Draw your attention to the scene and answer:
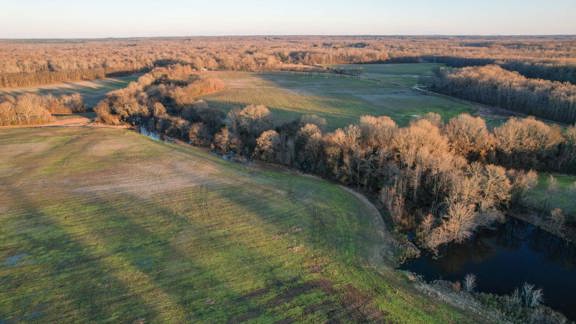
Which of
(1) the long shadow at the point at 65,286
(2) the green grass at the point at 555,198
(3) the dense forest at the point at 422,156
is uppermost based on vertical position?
(3) the dense forest at the point at 422,156

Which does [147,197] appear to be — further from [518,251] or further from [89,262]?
[518,251]

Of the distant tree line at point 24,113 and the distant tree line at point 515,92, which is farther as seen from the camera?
the distant tree line at point 24,113


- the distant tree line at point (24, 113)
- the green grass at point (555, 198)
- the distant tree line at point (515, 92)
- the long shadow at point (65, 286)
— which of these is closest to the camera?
the long shadow at point (65, 286)

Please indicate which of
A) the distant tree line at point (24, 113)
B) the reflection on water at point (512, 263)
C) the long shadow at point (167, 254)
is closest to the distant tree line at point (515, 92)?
the reflection on water at point (512, 263)

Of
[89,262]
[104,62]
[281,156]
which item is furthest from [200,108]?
[104,62]

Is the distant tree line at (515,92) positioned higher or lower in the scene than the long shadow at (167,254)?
higher

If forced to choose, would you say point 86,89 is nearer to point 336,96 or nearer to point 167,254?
point 336,96

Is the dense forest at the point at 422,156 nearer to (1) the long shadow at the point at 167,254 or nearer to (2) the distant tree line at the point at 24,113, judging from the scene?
(1) the long shadow at the point at 167,254
